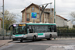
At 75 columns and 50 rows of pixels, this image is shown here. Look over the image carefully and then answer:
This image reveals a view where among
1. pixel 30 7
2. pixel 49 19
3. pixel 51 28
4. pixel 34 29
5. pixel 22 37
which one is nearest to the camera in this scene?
pixel 22 37

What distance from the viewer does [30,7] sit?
5869 cm

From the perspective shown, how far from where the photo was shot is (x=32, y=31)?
87.9ft

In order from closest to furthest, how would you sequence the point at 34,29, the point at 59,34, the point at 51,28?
the point at 34,29 < the point at 51,28 < the point at 59,34

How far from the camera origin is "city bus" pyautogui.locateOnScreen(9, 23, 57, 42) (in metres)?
25.1

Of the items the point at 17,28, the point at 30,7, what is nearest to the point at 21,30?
the point at 17,28

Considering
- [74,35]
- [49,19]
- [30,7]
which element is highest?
[30,7]

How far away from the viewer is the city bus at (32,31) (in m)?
25.1

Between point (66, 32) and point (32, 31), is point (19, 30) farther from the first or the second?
point (66, 32)

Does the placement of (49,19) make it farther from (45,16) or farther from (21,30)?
(21,30)

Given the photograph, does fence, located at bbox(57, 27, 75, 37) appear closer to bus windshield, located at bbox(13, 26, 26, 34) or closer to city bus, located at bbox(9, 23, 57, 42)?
city bus, located at bbox(9, 23, 57, 42)

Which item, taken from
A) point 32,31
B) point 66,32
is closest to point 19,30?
point 32,31

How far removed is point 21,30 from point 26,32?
85 centimetres

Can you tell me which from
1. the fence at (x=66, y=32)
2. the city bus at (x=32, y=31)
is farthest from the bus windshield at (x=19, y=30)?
the fence at (x=66, y=32)

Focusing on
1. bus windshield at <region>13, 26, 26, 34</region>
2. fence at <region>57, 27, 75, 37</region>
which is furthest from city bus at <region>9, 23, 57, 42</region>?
fence at <region>57, 27, 75, 37</region>
